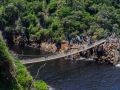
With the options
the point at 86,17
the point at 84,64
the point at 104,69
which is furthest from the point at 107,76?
the point at 86,17

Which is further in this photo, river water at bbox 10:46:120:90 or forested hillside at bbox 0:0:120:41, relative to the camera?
forested hillside at bbox 0:0:120:41

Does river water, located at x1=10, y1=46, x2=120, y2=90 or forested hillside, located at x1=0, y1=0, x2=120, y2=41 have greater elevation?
forested hillside, located at x1=0, y1=0, x2=120, y2=41

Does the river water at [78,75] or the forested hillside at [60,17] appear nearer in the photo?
the river water at [78,75]

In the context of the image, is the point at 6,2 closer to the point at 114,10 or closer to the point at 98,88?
the point at 114,10

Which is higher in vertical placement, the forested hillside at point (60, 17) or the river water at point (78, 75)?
the forested hillside at point (60, 17)
